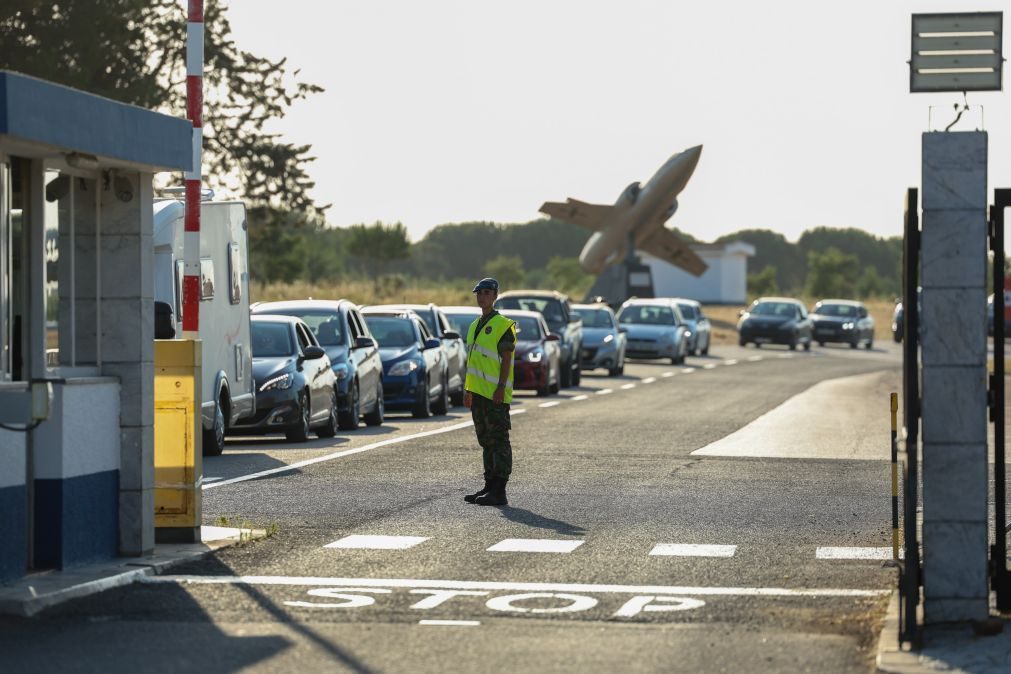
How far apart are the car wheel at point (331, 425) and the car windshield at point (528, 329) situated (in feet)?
38.9

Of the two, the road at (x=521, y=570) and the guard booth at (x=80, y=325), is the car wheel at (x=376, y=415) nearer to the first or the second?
the road at (x=521, y=570)

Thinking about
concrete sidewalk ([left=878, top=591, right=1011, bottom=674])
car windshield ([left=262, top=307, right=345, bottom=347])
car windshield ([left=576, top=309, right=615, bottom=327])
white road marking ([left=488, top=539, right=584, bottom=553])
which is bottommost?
white road marking ([left=488, top=539, right=584, bottom=553])

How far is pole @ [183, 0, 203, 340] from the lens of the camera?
14.9m

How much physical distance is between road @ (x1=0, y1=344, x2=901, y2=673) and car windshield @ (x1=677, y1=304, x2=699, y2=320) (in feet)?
120

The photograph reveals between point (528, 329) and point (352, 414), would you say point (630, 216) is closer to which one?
point (528, 329)

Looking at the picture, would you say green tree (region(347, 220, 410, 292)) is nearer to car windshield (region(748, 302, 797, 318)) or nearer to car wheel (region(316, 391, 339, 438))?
car windshield (region(748, 302, 797, 318))

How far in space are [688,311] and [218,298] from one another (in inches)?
1572

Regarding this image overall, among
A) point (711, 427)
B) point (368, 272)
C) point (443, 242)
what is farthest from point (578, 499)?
point (443, 242)

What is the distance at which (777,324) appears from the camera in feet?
221

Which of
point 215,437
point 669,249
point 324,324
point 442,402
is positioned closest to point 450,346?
point 442,402

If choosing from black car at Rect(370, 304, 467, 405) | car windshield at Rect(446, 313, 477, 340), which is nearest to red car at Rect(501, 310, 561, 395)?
car windshield at Rect(446, 313, 477, 340)

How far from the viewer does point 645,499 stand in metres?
16.7

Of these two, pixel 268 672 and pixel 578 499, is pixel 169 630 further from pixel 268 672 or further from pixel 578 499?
pixel 578 499

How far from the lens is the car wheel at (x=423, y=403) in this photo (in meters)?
29.1
